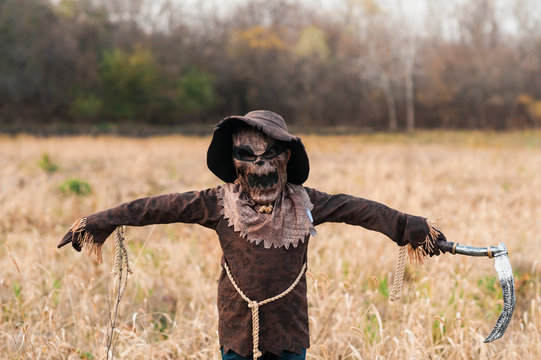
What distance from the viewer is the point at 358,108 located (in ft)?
156

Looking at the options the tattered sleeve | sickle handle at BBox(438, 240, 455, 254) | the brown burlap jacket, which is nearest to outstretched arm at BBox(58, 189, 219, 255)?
the brown burlap jacket

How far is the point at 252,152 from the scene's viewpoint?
2398mm

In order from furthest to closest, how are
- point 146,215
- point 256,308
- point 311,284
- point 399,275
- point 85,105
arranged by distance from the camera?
point 85,105 → point 311,284 → point 399,275 → point 146,215 → point 256,308

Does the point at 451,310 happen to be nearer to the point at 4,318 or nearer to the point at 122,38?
the point at 4,318

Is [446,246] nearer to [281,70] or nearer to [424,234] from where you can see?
[424,234]

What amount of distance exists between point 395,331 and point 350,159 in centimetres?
1216

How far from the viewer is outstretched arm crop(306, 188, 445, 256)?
2.41 m

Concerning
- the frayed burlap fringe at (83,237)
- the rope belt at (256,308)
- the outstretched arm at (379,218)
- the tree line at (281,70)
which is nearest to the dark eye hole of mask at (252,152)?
the outstretched arm at (379,218)

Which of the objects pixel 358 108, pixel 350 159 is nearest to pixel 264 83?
pixel 358 108

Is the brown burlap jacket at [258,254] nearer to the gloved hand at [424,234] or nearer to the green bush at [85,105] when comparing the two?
the gloved hand at [424,234]

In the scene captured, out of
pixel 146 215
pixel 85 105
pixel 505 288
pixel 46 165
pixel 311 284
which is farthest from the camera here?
pixel 85 105

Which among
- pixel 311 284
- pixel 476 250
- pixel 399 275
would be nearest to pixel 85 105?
pixel 311 284

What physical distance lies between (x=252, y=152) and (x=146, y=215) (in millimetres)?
597

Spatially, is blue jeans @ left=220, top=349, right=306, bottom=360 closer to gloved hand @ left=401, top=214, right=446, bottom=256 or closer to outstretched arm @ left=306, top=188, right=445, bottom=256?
outstretched arm @ left=306, top=188, right=445, bottom=256
